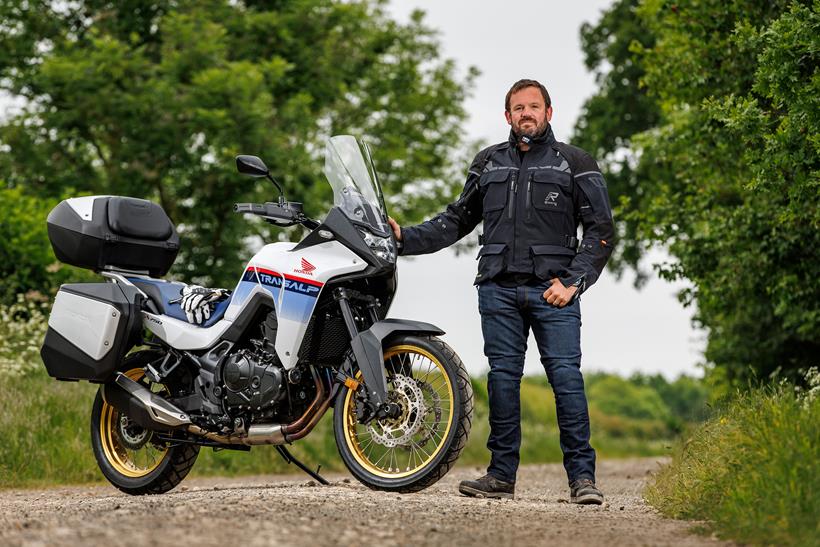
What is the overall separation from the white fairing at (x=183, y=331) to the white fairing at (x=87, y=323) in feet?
0.77

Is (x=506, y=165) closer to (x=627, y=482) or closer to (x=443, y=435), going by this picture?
(x=443, y=435)

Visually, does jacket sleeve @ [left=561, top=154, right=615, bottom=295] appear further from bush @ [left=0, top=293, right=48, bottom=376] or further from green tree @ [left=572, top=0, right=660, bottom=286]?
green tree @ [left=572, top=0, right=660, bottom=286]

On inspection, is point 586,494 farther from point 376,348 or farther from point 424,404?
point 376,348

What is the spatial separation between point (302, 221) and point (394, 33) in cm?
2074

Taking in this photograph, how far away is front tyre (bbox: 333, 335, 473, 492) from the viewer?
623 centimetres

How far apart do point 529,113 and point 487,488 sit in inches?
93.6

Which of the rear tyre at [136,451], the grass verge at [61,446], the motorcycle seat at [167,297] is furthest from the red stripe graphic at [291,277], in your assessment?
the grass verge at [61,446]

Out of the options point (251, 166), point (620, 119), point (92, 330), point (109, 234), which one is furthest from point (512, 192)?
point (620, 119)

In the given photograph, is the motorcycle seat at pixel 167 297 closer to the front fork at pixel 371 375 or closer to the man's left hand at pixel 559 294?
the front fork at pixel 371 375

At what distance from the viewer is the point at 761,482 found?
17.2 feet

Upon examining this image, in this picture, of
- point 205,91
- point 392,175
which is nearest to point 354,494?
point 205,91

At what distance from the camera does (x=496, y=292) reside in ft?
23.2

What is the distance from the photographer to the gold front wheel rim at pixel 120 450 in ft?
24.8

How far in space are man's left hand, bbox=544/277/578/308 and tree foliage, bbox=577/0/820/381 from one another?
11.1ft
